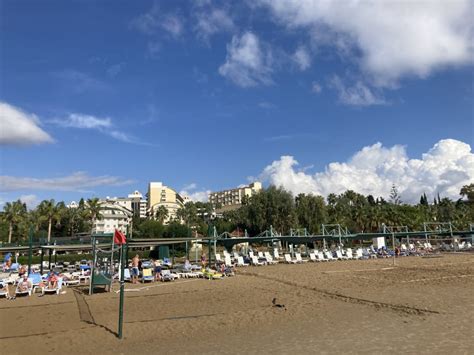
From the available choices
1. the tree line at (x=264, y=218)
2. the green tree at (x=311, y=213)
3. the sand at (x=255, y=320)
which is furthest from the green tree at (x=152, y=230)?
the sand at (x=255, y=320)

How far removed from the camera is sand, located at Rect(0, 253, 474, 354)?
26.1 ft

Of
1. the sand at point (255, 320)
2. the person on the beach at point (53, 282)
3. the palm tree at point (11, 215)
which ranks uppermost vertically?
the palm tree at point (11, 215)

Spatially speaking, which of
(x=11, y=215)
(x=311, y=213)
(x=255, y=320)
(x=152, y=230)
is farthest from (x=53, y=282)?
(x=311, y=213)

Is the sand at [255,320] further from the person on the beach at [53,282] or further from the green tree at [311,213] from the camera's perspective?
the green tree at [311,213]

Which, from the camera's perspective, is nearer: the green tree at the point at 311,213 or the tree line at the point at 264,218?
the tree line at the point at 264,218

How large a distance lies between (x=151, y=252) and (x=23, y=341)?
40.4 m

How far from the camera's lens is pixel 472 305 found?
11.4 meters

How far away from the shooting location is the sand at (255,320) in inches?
313

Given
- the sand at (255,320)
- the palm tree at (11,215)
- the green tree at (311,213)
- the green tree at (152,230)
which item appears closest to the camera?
the sand at (255,320)

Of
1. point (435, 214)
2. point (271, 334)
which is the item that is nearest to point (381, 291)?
point (271, 334)

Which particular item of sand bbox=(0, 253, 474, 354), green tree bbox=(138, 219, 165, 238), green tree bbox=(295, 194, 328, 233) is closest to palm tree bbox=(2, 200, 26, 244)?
green tree bbox=(138, 219, 165, 238)

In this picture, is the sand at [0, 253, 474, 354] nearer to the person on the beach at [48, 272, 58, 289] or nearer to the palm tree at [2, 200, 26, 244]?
the person on the beach at [48, 272, 58, 289]

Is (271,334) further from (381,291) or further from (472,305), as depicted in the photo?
(381,291)

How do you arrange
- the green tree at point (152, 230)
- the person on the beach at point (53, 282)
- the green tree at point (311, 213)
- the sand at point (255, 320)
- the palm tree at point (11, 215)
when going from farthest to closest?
the green tree at point (152, 230)
the green tree at point (311, 213)
the palm tree at point (11, 215)
the person on the beach at point (53, 282)
the sand at point (255, 320)
